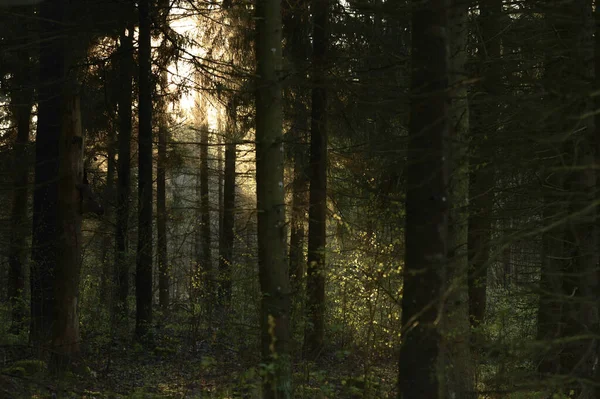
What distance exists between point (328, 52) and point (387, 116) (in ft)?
9.01

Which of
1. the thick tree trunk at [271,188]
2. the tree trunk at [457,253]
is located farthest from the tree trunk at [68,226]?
the tree trunk at [457,253]

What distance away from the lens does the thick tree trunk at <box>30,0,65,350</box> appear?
10368mm

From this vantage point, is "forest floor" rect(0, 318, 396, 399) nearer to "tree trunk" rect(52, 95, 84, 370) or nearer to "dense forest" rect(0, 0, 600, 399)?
"dense forest" rect(0, 0, 600, 399)

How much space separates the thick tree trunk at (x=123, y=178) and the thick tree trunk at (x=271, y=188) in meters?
6.96

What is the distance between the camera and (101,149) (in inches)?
723

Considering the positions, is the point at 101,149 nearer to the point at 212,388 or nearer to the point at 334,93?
the point at 334,93

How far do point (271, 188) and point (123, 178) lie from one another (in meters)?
9.19

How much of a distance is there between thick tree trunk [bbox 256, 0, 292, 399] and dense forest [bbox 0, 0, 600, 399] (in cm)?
2

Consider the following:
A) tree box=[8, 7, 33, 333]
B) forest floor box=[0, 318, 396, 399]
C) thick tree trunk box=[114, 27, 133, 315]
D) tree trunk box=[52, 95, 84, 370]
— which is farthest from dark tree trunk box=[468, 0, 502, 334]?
tree box=[8, 7, 33, 333]

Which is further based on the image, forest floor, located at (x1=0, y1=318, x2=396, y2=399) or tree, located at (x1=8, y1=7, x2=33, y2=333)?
tree, located at (x1=8, y1=7, x2=33, y2=333)

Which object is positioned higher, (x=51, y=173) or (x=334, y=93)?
(x=334, y=93)

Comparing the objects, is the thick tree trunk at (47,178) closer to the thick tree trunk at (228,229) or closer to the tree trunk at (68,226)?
the tree trunk at (68,226)

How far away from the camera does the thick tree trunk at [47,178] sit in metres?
10.4

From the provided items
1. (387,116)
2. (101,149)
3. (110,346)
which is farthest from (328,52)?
(101,149)
